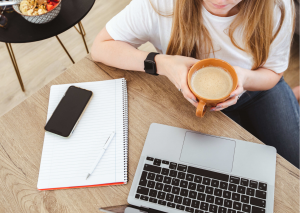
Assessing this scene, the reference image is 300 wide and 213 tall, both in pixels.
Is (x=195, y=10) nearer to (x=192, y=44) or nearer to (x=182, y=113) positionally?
(x=192, y=44)

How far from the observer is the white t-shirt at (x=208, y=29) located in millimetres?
778

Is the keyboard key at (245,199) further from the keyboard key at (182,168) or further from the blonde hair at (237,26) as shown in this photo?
the blonde hair at (237,26)

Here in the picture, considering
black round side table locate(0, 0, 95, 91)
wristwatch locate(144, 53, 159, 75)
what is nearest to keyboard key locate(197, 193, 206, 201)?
wristwatch locate(144, 53, 159, 75)

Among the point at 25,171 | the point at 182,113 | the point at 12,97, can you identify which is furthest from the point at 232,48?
the point at 12,97

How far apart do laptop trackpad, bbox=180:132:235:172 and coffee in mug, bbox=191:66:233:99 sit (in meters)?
0.15

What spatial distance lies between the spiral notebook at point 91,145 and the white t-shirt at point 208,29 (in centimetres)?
20

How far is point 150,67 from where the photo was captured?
2.61ft

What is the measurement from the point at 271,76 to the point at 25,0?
1155 mm

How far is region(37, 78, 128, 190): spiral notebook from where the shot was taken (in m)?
0.67

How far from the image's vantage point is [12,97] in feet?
5.68

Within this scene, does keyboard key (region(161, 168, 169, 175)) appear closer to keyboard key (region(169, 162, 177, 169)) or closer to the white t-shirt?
keyboard key (region(169, 162, 177, 169))

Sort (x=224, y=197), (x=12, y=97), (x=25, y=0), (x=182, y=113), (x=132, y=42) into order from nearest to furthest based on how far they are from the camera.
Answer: (x=224, y=197)
(x=182, y=113)
(x=132, y=42)
(x=25, y=0)
(x=12, y=97)

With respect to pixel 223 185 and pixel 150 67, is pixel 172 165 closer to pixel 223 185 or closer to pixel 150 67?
pixel 223 185

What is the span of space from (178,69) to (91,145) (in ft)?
1.20
